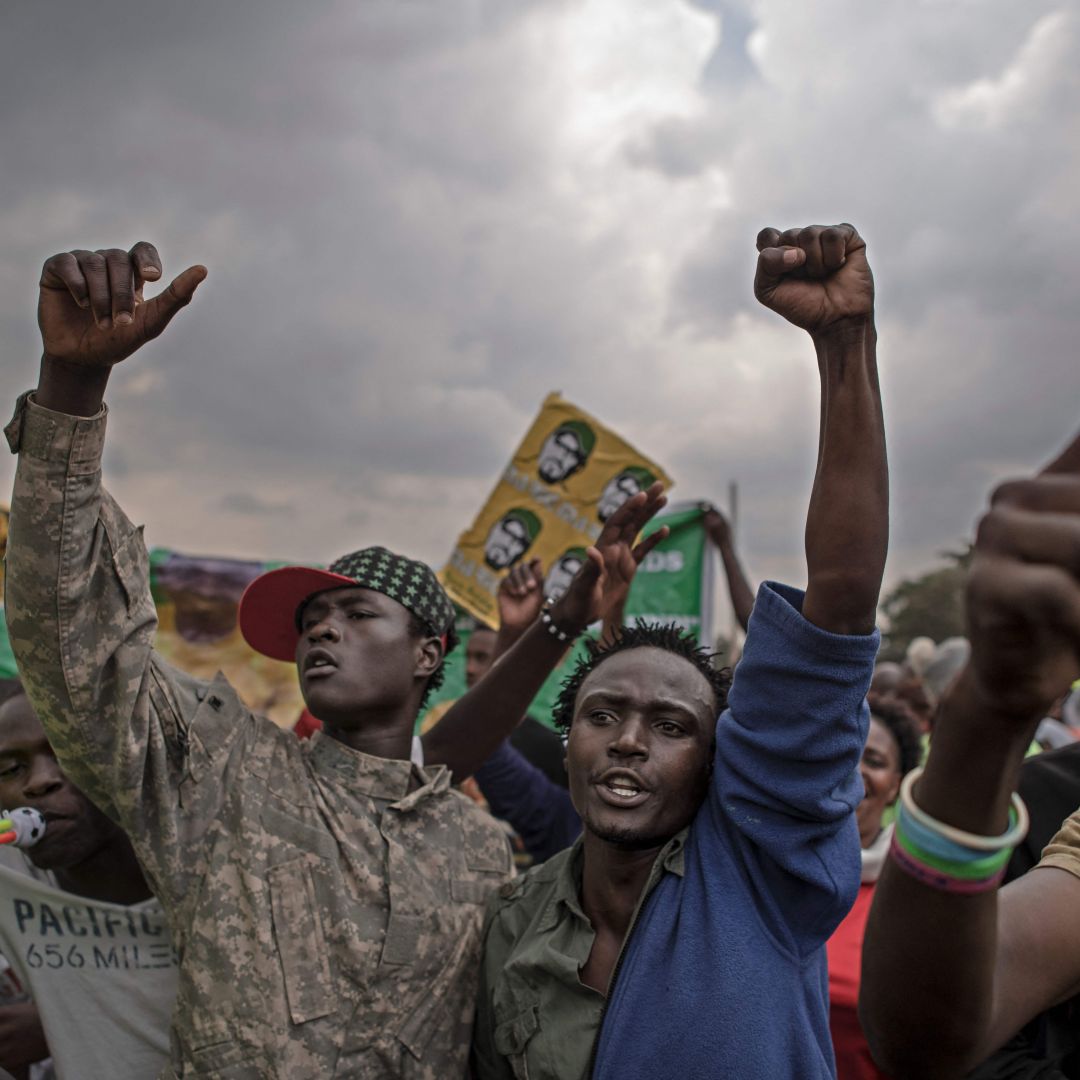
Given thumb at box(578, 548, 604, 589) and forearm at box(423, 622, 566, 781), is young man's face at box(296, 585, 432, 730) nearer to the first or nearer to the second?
forearm at box(423, 622, 566, 781)

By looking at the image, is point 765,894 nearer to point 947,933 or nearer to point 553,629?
point 947,933

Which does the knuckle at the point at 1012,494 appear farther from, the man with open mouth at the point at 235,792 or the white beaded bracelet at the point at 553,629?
the white beaded bracelet at the point at 553,629

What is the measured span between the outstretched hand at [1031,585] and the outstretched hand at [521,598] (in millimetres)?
2353

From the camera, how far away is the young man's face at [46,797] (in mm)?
2414

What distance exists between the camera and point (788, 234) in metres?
1.57

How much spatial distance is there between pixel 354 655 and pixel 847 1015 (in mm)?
1578

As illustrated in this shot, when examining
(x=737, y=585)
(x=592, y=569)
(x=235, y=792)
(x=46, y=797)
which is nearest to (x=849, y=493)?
(x=592, y=569)

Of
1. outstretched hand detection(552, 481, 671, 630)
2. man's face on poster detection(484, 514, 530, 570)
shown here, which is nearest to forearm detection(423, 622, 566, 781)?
outstretched hand detection(552, 481, 671, 630)

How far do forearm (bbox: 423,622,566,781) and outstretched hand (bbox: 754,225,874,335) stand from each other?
1.47m

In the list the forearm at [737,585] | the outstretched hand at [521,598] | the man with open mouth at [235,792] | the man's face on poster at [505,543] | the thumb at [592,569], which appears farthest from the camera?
the man's face on poster at [505,543]

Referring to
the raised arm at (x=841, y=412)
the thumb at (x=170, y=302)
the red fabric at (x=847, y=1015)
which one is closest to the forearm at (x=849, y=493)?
the raised arm at (x=841, y=412)

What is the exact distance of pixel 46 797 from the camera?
2414 millimetres

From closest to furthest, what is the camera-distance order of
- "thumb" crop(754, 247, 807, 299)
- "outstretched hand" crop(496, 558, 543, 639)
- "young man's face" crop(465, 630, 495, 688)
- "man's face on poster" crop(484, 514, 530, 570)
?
"thumb" crop(754, 247, 807, 299) < "outstretched hand" crop(496, 558, 543, 639) < "young man's face" crop(465, 630, 495, 688) < "man's face on poster" crop(484, 514, 530, 570)

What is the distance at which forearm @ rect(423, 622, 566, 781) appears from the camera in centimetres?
283
